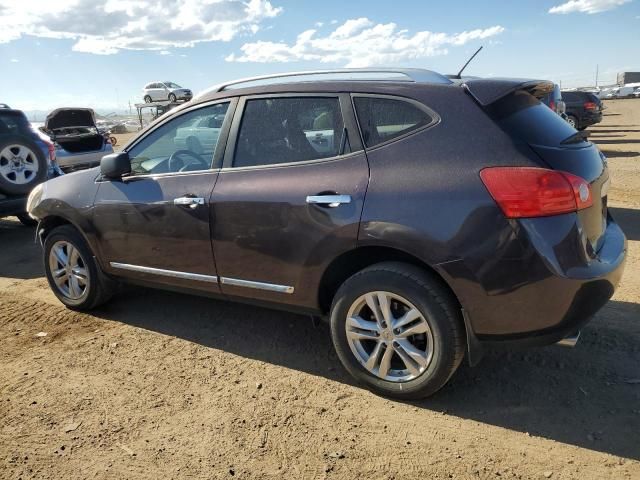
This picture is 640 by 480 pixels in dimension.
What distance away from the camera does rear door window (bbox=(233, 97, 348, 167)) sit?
316cm

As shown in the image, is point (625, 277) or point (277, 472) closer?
point (277, 472)

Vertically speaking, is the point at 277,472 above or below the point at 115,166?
below

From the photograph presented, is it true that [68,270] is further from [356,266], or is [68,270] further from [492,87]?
[492,87]

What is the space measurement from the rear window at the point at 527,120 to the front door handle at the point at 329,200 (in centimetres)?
89

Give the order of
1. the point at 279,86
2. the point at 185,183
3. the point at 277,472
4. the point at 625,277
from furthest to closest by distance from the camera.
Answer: the point at 625,277, the point at 185,183, the point at 279,86, the point at 277,472

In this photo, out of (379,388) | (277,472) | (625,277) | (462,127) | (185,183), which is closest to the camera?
(277,472)

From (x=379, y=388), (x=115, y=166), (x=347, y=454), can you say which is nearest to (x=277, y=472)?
(x=347, y=454)

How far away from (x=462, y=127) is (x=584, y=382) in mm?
1712

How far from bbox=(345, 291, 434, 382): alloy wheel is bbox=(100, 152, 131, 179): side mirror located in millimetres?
2055

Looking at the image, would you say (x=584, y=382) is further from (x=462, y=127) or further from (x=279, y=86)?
(x=279, y=86)

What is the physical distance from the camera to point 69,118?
1147cm

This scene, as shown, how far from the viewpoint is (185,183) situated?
12.0 feet

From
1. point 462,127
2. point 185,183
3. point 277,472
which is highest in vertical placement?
point 462,127

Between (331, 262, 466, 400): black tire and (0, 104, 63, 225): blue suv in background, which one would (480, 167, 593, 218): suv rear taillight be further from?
(0, 104, 63, 225): blue suv in background
